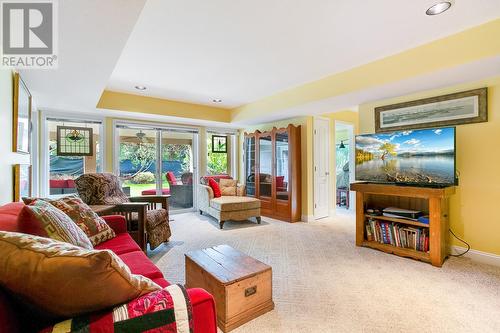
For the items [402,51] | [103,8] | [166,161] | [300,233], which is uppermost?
[402,51]

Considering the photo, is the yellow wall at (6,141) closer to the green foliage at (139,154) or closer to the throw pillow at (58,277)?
the throw pillow at (58,277)

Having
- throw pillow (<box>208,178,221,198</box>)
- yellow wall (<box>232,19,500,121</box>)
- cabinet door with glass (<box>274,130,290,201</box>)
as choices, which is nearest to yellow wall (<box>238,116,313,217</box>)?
cabinet door with glass (<box>274,130,290,201</box>)

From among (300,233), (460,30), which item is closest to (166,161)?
(300,233)

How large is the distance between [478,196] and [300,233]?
87.1 inches

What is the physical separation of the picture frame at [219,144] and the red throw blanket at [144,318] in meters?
5.27

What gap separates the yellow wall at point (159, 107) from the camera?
156 inches

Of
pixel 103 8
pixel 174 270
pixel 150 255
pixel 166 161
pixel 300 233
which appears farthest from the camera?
pixel 166 161

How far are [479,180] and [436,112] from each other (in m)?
0.90

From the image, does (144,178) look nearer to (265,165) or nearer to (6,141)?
(265,165)

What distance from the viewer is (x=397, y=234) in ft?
9.37

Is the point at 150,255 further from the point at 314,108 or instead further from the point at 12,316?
the point at 314,108

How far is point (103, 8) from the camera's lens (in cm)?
143

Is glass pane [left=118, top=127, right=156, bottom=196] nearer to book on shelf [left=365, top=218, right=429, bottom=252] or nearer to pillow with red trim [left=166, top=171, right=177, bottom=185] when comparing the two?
pillow with red trim [left=166, top=171, right=177, bottom=185]

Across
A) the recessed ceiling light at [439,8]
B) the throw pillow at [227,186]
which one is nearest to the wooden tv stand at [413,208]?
the recessed ceiling light at [439,8]
